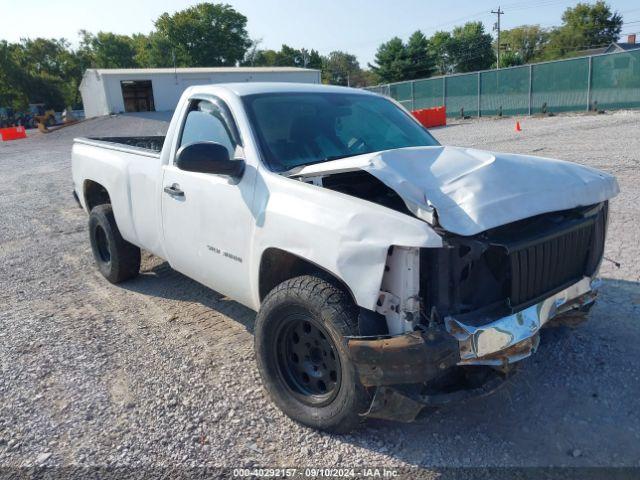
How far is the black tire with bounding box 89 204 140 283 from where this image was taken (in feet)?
18.2

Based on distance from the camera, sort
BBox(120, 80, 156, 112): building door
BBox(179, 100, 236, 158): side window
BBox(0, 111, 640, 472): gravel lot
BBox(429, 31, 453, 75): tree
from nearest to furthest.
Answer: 1. BBox(0, 111, 640, 472): gravel lot
2. BBox(179, 100, 236, 158): side window
3. BBox(120, 80, 156, 112): building door
4. BBox(429, 31, 453, 75): tree

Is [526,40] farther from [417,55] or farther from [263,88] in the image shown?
[263,88]

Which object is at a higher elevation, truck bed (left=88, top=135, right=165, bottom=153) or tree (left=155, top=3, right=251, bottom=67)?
tree (left=155, top=3, right=251, bottom=67)

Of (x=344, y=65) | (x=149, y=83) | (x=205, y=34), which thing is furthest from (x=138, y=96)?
(x=344, y=65)

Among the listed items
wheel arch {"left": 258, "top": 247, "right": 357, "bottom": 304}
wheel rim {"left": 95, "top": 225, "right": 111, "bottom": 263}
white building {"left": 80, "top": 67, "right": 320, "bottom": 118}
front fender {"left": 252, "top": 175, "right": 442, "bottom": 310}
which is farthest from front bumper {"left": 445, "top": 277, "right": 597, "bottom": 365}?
white building {"left": 80, "top": 67, "right": 320, "bottom": 118}

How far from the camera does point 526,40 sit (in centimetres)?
9050

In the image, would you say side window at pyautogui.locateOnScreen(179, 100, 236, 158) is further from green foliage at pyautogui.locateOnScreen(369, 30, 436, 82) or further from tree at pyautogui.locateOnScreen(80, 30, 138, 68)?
tree at pyautogui.locateOnScreen(80, 30, 138, 68)


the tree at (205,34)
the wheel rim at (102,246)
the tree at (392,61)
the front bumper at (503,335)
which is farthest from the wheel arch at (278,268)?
the tree at (205,34)

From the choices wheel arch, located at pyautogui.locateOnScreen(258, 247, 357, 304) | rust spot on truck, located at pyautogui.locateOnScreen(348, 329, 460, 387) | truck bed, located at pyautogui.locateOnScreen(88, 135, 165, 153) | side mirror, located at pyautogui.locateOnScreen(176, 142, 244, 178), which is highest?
side mirror, located at pyautogui.locateOnScreen(176, 142, 244, 178)

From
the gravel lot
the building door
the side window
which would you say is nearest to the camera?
the gravel lot

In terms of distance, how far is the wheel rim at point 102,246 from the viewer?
595 cm

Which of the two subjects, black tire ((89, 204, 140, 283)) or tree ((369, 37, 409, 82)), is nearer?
black tire ((89, 204, 140, 283))

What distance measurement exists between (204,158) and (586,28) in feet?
288

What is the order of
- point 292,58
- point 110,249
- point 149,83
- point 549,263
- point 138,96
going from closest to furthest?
point 549,263 < point 110,249 < point 149,83 < point 138,96 < point 292,58
